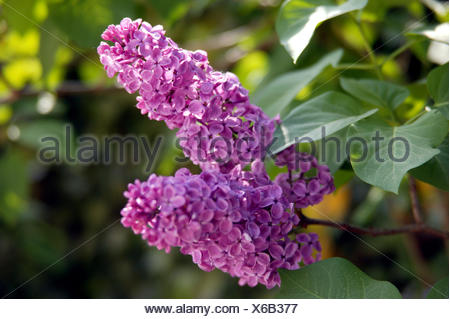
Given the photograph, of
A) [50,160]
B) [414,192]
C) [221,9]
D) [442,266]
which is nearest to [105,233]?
[50,160]

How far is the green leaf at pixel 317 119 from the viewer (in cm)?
76

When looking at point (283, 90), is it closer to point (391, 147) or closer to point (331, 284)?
point (391, 147)

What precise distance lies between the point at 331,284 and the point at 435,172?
25cm

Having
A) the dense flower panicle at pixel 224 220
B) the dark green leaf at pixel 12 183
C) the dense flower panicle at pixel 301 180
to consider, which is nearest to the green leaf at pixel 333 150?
the dense flower panicle at pixel 301 180

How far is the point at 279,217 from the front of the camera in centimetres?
71

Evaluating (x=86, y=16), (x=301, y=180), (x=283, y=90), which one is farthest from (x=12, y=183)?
(x=301, y=180)

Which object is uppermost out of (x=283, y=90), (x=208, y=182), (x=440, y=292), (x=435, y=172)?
(x=283, y=90)

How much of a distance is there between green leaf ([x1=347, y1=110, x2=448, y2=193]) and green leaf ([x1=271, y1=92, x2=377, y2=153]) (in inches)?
1.2

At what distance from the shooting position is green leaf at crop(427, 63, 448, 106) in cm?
86

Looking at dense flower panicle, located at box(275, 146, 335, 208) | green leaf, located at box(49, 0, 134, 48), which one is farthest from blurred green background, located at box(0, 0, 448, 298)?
dense flower panicle, located at box(275, 146, 335, 208)

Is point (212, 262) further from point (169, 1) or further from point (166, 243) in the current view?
point (169, 1)

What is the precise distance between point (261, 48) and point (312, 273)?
3.56 ft

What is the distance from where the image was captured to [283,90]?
0.98 m

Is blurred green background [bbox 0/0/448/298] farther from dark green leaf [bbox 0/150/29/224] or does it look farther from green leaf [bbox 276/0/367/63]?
green leaf [bbox 276/0/367/63]
